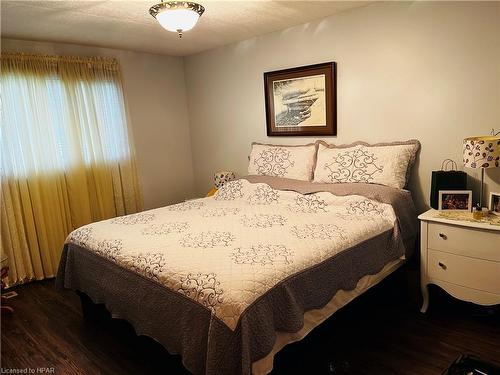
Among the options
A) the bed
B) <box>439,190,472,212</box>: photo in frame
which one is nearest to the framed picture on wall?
the bed

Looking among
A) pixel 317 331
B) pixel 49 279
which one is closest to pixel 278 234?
pixel 317 331

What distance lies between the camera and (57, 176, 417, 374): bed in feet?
4.94

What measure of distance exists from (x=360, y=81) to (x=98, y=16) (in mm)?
2170

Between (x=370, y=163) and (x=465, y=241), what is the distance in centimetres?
87

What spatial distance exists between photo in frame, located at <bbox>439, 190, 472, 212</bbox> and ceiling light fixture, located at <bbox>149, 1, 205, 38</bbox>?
78.7 inches

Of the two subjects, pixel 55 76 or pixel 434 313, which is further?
pixel 55 76

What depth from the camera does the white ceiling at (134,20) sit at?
8.15 feet

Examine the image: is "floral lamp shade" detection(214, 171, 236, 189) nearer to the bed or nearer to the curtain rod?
the bed

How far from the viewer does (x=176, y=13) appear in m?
2.00

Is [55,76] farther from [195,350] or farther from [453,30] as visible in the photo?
[453,30]

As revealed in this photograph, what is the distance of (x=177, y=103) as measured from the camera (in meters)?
4.51

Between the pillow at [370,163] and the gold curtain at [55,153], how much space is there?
227 cm

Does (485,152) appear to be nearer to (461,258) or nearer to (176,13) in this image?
(461,258)

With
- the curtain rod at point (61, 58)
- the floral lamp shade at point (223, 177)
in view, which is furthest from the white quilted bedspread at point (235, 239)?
the curtain rod at point (61, 58)
